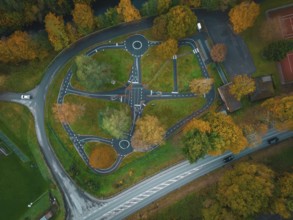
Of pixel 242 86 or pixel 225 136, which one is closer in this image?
pixel 225 136

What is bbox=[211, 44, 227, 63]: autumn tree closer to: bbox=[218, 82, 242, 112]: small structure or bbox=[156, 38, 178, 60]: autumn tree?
bbox=[218, 82, 242, 112]: small structure

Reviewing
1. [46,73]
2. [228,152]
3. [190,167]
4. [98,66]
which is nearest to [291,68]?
[228,152]

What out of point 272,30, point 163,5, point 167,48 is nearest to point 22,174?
point 167,48

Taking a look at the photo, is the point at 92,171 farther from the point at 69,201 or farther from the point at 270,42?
the point at 270,42

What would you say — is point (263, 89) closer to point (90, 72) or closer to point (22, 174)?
point (90, 72)

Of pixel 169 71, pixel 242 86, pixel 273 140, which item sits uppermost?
pixel 169 71

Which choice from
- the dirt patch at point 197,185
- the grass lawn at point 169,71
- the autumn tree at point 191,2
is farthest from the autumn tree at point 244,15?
the dirt patch at point 197,185
